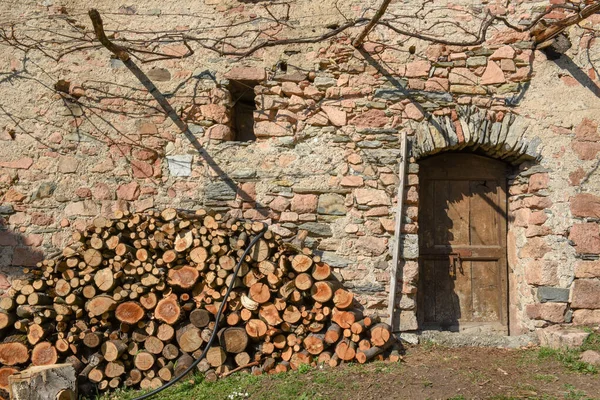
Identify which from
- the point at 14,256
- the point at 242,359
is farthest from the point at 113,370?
the point at 14,256

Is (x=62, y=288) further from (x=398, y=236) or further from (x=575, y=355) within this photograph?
(x=575, y=355)

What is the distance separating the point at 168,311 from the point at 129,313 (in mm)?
317

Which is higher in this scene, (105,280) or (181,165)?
(181,165)

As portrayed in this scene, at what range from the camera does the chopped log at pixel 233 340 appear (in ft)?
13.1

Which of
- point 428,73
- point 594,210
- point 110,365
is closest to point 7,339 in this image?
point 110,365

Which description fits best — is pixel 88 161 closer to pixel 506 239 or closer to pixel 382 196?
pixel 382 196

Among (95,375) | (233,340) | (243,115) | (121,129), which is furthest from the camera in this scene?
(243,115)

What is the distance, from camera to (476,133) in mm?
4602

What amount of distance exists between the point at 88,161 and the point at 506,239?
410 centimetres

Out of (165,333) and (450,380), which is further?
(165,333)

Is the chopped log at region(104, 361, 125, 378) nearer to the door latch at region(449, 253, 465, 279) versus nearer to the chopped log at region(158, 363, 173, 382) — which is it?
the chopped log at region(158, 363, 173, 382)

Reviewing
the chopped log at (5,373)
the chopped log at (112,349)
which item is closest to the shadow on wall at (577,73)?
the chopped log at (112,349)

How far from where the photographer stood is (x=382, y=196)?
4578 millimetres

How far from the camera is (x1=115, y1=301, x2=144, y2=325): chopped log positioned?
157 inches
